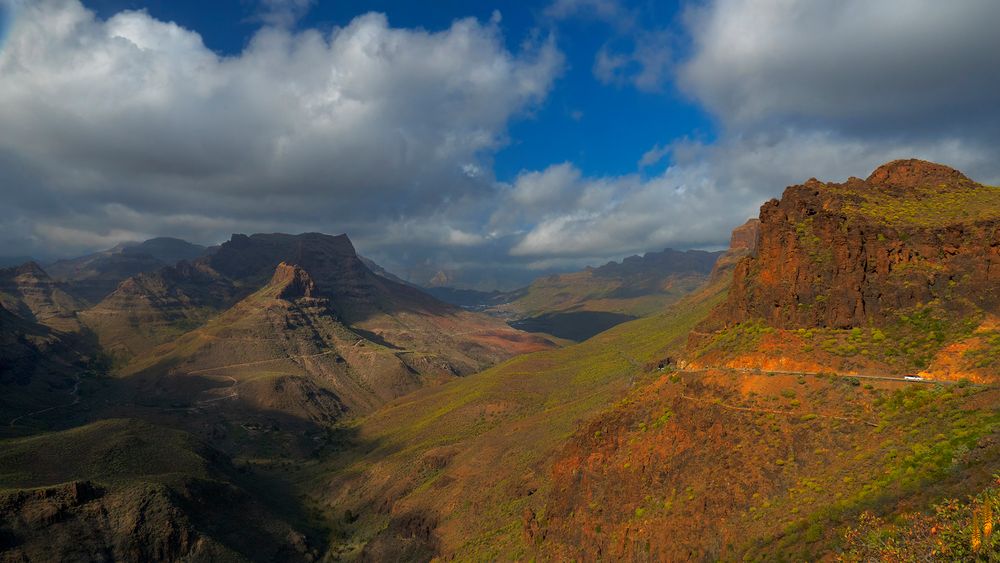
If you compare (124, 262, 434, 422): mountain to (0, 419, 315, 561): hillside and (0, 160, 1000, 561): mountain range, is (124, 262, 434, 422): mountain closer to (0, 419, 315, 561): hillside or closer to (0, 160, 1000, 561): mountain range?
(0, 160, 1000, 561): mountain range

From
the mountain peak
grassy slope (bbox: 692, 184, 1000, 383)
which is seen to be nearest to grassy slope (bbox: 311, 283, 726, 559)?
grassy slope (bbox: 692, 184, 1000, 383)

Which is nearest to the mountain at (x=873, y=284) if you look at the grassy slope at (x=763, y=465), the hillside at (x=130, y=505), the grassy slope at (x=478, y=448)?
the grassy slope at (x=763, y=465)

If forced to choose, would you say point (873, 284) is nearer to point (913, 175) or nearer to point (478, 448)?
point (913, 175)

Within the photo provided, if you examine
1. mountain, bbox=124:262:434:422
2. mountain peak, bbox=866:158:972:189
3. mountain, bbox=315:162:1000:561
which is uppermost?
mountain peak, bbox=866:158:972:189

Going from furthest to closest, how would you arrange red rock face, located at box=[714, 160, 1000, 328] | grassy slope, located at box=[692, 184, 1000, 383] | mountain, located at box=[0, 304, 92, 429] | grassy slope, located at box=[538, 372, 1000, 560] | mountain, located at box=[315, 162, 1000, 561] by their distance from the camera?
mountain, located at box=[0, 304, 92, 429] < red rock face, located at box=[714, 160, 1000, 328] < grassy slope, located at box=[692, 184, 1000, 383] < grassy slope, located at box=[538, 372, 1000, 560] < mountain, located at box=[315, 162, 1000, 561]

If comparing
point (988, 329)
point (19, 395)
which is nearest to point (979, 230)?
point (988, 329)

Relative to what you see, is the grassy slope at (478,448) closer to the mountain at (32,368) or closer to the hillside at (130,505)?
the hillside at (130,505)
